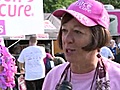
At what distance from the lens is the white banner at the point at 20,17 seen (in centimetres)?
615

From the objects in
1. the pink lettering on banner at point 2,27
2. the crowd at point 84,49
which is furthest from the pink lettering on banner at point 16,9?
the crowd at point 84,49

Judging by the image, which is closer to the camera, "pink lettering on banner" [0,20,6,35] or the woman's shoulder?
the woman's shoulder

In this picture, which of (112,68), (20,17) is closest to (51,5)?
(20,17)

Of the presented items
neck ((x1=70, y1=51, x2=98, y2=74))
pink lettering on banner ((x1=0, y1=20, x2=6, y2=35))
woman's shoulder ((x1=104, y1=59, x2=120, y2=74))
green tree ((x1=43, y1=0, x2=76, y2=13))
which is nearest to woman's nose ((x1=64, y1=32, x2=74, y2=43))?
neck ((x1=70, y1=51, x2=98, y2=74))

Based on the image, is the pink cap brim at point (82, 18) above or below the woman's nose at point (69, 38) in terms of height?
above

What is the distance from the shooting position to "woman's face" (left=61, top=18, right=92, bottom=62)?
1.94 metres

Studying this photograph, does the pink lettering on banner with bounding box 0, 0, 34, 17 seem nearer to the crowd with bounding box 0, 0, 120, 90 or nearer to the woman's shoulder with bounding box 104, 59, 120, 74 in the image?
the crowd with bounding box 0, 0, 120, 90

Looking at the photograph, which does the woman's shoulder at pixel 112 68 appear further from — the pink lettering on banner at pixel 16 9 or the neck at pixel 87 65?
the pink lettering on banner at pixel 16 9

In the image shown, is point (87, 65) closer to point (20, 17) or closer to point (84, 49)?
point (84, 49)

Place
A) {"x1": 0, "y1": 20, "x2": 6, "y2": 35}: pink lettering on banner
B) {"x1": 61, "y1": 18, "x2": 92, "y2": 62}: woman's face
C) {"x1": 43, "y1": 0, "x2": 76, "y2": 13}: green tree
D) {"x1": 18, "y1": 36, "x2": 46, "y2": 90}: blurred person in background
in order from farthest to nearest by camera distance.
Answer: {"x1": 43, "y1": 0, "x2": 76, "y2": 13}: green tree
{"x1": 18, "y1": 36, "x2": 46, "y2": 90}: blurred person in background
{"x1": 0, "y1": 20, "x2": 6, "y2": 35}: pink lettering on banner
{"x1": 61, "y1": 18, "x2": 92, "y2": 62}: woman's face

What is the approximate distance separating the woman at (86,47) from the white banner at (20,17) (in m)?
4.10

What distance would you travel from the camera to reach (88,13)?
2.02 m

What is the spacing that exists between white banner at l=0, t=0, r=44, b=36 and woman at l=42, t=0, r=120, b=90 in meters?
4.10

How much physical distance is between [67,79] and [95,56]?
0.19 metres
